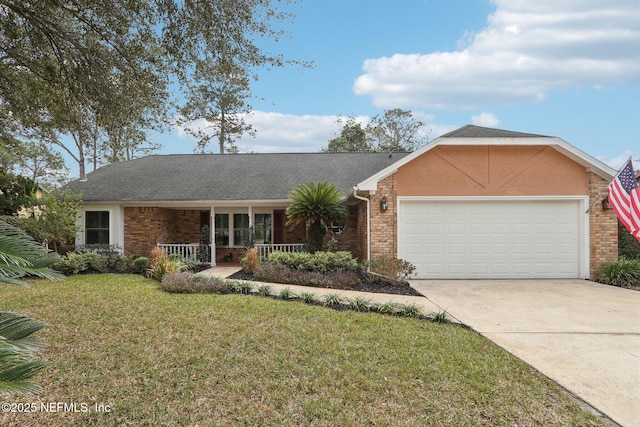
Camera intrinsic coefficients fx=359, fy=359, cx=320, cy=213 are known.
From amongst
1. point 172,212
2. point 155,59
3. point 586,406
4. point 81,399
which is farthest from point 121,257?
point 586,406

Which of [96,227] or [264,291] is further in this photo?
[96,227]

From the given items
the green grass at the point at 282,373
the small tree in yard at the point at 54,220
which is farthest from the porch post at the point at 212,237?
the green grass at the point at 282,373

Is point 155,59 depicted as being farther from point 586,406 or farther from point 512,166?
Result: point 512,166

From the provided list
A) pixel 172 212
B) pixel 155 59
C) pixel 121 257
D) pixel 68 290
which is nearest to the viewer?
pixel 155 59

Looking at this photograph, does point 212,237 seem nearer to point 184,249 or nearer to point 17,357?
point 184,249

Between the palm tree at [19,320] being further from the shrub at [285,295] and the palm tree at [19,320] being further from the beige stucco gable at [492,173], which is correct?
the beige stucco gable at [492,173]

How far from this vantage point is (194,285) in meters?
8.27

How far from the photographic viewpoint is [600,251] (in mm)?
10219

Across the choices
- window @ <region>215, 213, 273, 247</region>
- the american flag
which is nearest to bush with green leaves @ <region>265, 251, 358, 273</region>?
window @ <region>215, 213, 273, 247</region>

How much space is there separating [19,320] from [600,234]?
41.6ft

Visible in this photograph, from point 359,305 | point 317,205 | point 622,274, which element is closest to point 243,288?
point 359,305

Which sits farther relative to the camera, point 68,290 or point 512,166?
point 512,166

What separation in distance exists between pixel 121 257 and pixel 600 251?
14.6 metres

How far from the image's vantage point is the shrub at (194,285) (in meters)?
8.14
